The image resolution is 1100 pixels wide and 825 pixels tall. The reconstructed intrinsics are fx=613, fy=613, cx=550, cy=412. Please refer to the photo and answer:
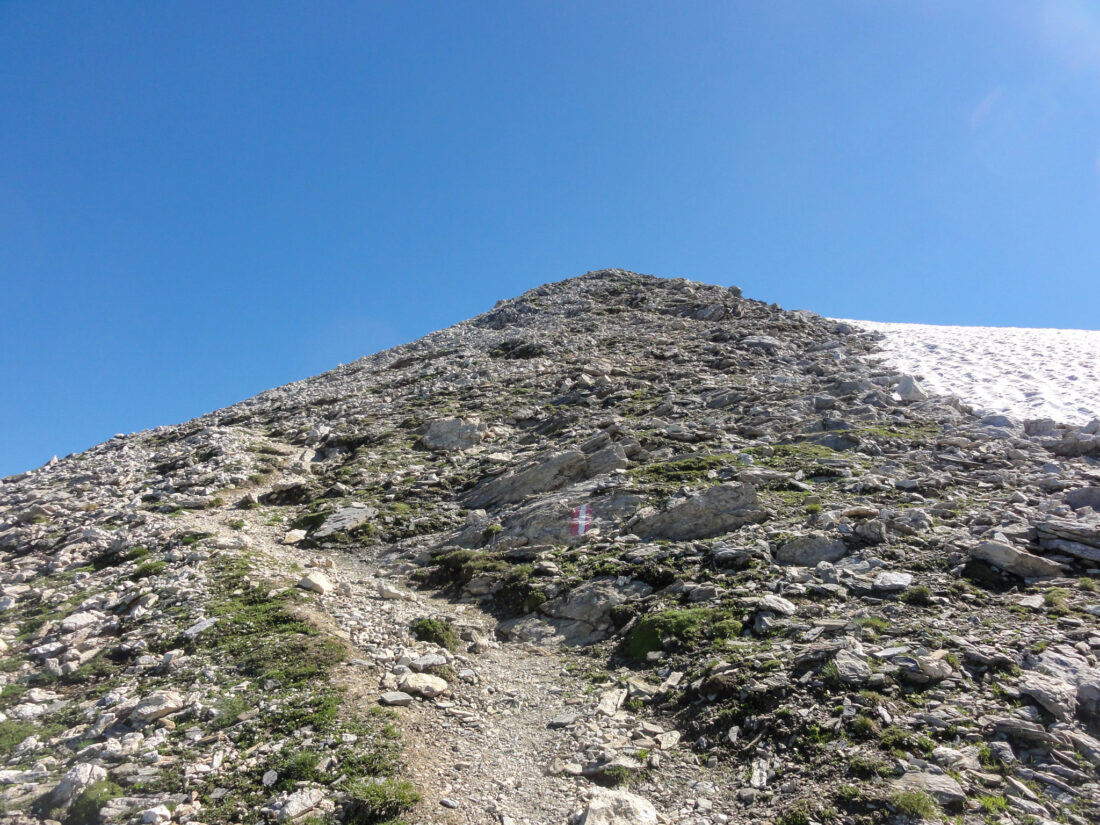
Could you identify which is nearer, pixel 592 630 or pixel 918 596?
pixel 918 596

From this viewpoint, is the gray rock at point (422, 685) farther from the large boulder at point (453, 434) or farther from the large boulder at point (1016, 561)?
the large boulder at point (453, 434)

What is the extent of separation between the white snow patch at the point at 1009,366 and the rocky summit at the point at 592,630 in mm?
2235

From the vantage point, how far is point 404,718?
1030 cm

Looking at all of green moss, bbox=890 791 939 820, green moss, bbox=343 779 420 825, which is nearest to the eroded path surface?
green moss, bbox=343 779 420 825

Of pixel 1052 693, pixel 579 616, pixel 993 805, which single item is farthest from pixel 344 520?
pixel 1052 693

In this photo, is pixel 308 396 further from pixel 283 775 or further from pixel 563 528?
pixel 283 775

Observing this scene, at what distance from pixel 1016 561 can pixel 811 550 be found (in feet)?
12.6

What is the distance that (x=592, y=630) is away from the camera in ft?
46.6

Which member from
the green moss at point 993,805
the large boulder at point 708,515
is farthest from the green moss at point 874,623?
the large boulder at point 708,515

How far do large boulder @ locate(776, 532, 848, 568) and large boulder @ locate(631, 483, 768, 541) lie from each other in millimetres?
2042

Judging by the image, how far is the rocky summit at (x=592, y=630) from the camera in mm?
8273

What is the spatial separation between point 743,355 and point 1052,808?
32.5m

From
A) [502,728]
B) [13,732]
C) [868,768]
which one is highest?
[13,732]

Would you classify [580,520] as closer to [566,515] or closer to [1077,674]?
[566,515]
